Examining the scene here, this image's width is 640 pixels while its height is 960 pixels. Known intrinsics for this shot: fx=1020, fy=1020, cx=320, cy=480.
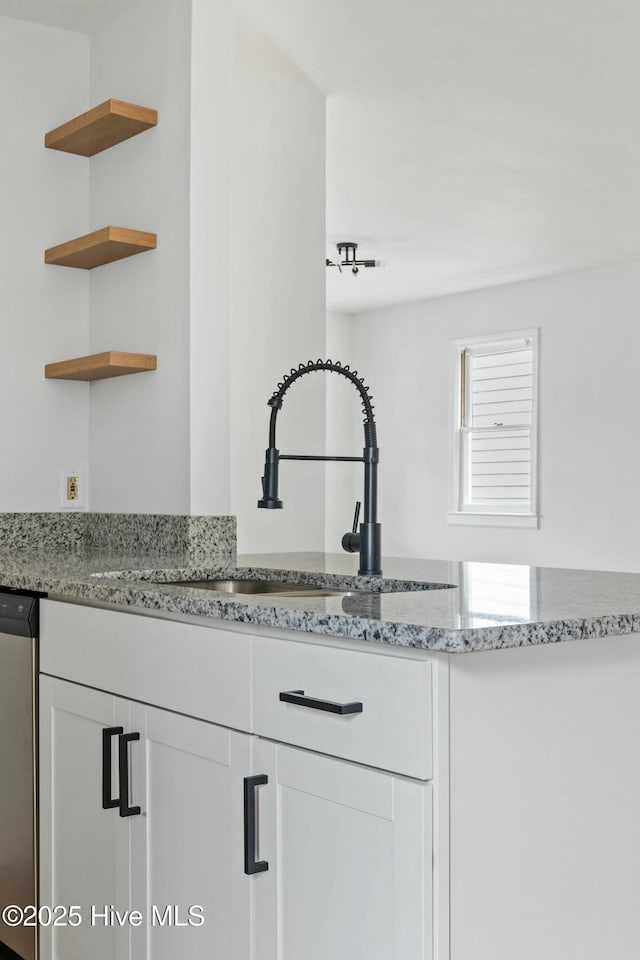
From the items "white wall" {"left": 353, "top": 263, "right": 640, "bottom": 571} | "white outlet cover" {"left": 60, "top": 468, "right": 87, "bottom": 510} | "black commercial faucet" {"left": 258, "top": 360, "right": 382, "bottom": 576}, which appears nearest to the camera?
"black commercial faucet" {"left": 258, "top": 360, "right": 382, "bottom": 576}

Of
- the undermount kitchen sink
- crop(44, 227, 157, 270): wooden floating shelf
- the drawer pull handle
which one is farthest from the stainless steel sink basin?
crop(44, 227, 157, 270): wooden floating shelf

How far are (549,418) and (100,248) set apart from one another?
14.6 ft

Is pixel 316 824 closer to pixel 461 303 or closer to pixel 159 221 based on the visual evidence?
pixel 159 221

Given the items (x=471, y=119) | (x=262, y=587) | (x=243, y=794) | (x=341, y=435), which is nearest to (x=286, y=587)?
(x=262, y=587)

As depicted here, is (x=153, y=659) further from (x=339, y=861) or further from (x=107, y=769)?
(x=339, y=861)

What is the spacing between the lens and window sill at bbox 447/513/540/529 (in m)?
6.77

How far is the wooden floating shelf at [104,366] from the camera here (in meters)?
2.74

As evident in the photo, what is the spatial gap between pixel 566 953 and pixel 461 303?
624cm

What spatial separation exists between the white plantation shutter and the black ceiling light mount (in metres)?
1.37

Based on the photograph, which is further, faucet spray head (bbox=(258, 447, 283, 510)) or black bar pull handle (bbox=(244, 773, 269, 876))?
faucet spray head (bbox=(258, 447, 283, 510))

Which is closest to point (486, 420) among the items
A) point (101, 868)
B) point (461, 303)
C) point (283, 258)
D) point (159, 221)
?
point (461, 303)

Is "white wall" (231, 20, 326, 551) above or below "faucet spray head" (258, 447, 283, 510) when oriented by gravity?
above

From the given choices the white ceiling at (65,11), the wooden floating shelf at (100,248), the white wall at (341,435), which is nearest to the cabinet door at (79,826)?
the wooden floating shelf at (100,248)

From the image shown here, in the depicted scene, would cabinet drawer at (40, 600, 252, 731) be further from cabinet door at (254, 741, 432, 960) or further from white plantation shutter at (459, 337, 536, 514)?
white plantation shutter at (459, 337, 536, 514)
